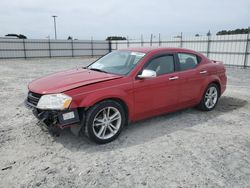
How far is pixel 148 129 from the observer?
13.2ft

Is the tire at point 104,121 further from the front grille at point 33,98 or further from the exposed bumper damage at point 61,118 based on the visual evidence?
the front grille at point 33,98

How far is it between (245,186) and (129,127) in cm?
214

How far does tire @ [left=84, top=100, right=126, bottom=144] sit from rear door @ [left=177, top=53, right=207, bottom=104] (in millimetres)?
1538

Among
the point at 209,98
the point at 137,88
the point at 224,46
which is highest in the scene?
the point at 224,46

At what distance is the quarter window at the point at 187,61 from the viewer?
14.6 feet

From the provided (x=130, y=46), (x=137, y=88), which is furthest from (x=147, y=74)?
(x=130, y=46)

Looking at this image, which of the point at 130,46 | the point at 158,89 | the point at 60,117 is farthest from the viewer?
the point at 130,46

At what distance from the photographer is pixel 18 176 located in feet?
8.53

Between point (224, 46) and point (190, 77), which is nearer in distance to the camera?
point (190, 77)

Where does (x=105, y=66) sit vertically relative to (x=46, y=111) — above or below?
above

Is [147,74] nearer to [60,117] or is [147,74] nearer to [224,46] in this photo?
[60,117]

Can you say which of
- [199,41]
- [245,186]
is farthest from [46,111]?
[199,41]

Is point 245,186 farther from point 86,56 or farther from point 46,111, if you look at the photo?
point 86,56

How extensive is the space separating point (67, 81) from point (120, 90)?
865 mm
